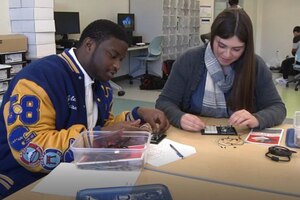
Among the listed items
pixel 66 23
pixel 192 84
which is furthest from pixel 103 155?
pixel 66 23

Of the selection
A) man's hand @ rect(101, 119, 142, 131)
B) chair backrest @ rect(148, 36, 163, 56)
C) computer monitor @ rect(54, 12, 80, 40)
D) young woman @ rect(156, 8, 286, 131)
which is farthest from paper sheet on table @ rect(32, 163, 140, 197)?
chair backrest @ rect(148, 36, 163, 56)

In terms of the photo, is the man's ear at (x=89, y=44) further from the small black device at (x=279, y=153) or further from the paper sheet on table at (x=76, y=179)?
the small black device at (x=279, y=153)

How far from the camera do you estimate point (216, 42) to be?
157cm

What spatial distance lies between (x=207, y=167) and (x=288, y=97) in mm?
4716

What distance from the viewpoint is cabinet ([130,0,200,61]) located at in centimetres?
647

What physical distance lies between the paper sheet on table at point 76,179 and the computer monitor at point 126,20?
5302 millimetres

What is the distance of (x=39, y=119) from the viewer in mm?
1032

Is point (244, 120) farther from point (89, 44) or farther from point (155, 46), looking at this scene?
point (155, 46)

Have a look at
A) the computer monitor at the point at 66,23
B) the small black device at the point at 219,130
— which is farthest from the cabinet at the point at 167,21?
the small black device at the point at 219,130

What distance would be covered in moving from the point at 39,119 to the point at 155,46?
208 inches

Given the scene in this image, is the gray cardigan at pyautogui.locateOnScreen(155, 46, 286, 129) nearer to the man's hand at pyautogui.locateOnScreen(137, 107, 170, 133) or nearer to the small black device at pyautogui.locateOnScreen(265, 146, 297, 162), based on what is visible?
the man's hand at pyautogui.locateOnScreen(137, 107, 170, 133)

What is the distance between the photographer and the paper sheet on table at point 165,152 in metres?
1.10

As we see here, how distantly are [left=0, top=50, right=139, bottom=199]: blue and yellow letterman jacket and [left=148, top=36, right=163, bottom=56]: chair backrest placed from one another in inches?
197

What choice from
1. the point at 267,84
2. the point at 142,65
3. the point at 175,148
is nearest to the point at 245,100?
the point at 267,84
